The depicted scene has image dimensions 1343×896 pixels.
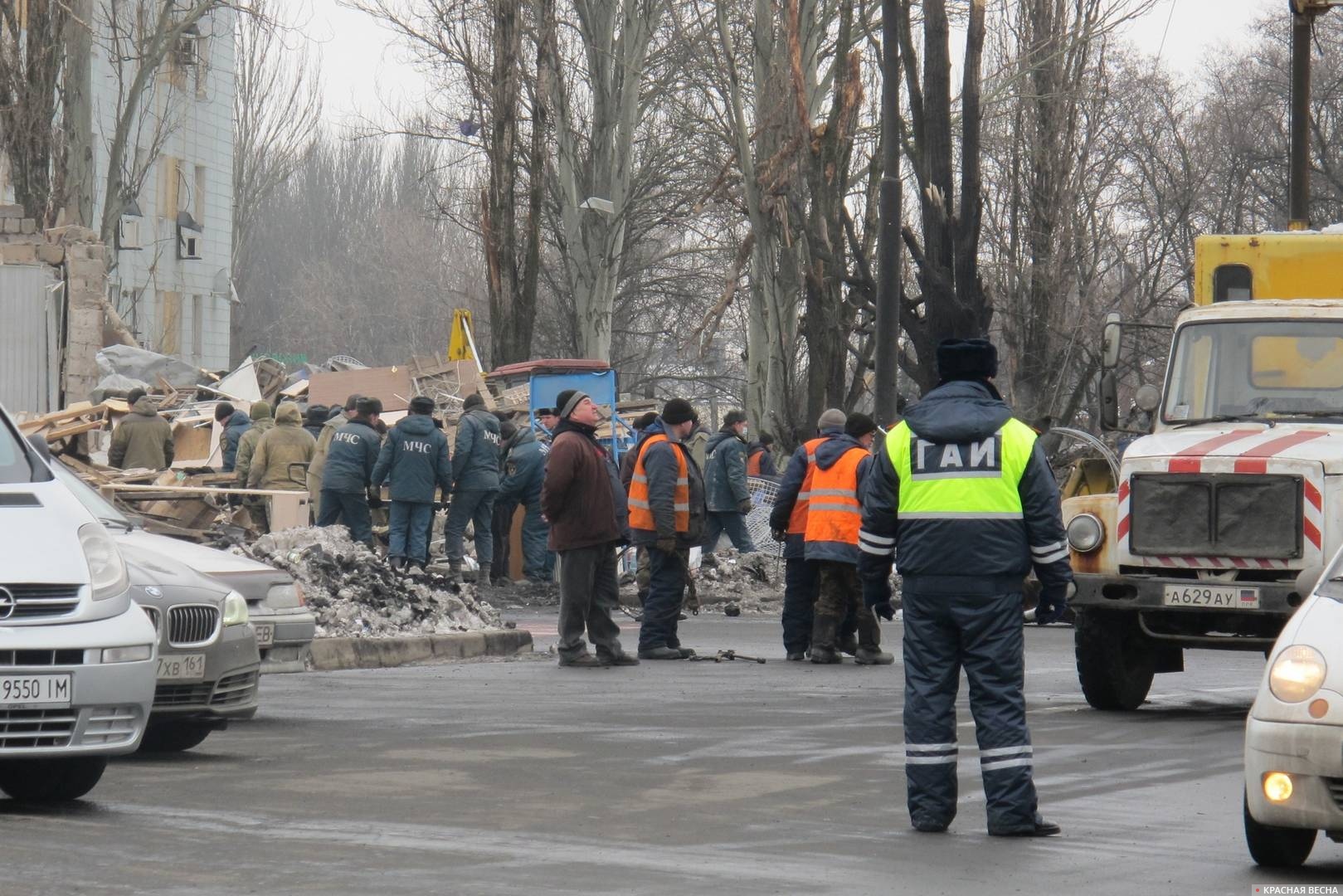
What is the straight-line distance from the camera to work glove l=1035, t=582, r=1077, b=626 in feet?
26.5

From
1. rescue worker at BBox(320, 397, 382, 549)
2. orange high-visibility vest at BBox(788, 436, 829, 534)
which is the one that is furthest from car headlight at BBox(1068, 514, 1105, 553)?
rescue worker at BBox(320, 397, 382, 549)

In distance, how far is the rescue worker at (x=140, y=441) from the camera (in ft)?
82.8

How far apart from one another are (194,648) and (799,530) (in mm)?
6838

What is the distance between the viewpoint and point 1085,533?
501 inches

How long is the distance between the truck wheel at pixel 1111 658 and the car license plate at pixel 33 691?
6.55 meters

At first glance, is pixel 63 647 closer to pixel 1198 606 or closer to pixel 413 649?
pixel 1198 606

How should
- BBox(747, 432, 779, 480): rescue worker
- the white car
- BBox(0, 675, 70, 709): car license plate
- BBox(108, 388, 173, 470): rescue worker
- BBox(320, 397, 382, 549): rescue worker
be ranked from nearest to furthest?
1. the white car
2. BBox(0, 675, 70, 709): car license plate
3. BBox(320, 397, 382, 549): rescue worker
4. BBox(108, 388, 173, 470): rescue worker
5. BBox(747, 432, 779, 480): rescue worker

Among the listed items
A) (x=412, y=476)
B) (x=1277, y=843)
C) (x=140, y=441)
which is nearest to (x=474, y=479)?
(x=412, y=476)

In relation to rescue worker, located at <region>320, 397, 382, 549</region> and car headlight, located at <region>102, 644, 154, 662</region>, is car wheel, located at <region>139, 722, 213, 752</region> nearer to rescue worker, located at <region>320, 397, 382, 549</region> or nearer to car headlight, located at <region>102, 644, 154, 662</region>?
car headlight, located at <region>102, 644, 154, 662</region>

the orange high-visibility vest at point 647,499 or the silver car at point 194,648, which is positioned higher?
the orange high-visibility vest at point 647,499

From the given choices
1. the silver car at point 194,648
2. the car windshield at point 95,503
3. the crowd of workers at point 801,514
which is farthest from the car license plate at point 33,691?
the crowd of workers at point 801,514

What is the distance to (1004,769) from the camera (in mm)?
7863

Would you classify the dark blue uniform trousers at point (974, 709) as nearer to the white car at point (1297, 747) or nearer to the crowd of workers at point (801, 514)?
the crowd of workers at point (801, 514)

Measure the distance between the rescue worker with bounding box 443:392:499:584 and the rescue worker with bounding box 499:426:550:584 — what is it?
597 mm
